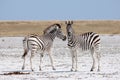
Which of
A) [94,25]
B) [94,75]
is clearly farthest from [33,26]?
[94,75]

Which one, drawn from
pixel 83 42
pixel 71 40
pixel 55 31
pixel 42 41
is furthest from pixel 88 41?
pixel 42 41

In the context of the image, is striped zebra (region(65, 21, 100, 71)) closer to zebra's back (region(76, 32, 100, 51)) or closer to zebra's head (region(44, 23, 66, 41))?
zebra's back (region(76, 32, 100, 51))

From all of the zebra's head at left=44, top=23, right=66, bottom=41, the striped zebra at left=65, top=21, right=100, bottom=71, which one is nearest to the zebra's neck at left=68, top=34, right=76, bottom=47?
the striped zebra at left=65, top=21, right=100, bottom=71

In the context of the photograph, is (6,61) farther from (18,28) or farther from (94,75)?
(18,28)

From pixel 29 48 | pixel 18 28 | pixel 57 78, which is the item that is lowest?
pixel 57 78

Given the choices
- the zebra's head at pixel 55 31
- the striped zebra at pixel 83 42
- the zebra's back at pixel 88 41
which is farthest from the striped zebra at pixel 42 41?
the zebra's back at pixel 88 41

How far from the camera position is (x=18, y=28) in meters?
90.4

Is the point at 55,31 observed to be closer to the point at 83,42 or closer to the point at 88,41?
the point at 83,42

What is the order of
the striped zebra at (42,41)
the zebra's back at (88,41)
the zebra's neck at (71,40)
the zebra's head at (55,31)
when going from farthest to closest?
1. the zebra's head at (55,31)
2. the striped zebra at (42,41)
3. the zebra's back at (88,41)
4. the zebra's neck at (71,40)

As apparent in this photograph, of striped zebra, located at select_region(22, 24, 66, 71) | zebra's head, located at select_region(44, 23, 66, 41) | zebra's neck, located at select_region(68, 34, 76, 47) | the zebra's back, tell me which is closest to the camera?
zebra's neck, located at select_region(68, 34, 76, 47)

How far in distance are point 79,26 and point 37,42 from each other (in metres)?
67.3

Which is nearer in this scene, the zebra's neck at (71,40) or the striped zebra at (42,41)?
the zebra's neck at (71,40)

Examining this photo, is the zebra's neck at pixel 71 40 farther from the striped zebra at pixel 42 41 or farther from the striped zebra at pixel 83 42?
the striped zebra at pixel 42 41

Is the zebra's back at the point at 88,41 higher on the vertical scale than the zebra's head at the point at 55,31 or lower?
lower
